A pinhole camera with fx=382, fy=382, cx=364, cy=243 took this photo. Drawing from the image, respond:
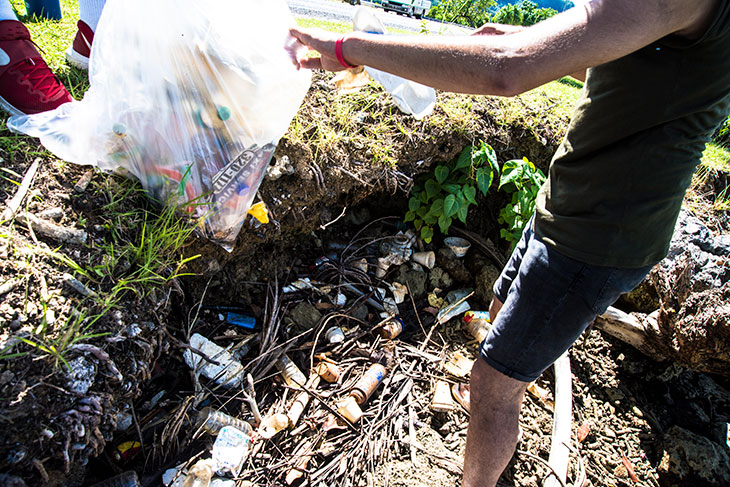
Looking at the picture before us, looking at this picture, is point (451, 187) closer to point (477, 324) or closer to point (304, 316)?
point (477, 324)

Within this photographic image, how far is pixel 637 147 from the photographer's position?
3.25ft

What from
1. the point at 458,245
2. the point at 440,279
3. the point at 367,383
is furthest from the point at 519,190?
the point at 367,383

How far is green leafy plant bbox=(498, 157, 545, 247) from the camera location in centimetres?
214

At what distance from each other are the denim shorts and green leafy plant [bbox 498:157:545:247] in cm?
100

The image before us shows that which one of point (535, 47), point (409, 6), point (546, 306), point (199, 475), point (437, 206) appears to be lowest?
point (199, 475)

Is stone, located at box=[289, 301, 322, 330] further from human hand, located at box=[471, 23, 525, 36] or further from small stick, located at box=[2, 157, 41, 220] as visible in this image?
human hand, located at box=[471, 23, 525, 36]

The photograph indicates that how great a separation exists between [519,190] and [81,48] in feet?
7.84

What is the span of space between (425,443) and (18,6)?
3624 mm

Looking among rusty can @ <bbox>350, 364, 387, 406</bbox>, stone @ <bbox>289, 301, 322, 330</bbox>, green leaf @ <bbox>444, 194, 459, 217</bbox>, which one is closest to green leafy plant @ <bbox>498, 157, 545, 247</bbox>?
green leaf @ <bbox>444, 194, 459, 217</bbox>

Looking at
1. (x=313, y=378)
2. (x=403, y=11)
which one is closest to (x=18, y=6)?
(x=313, y=378)

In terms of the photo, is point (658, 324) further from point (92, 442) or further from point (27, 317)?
point (27, 317)

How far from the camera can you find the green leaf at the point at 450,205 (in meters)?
2.06

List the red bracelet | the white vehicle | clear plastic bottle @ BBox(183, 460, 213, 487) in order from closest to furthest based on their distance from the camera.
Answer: the red bracelet
clear plastic bottle @ BBox(183, 460, 213, 487)
the white vehicle

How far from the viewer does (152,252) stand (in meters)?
1.37
